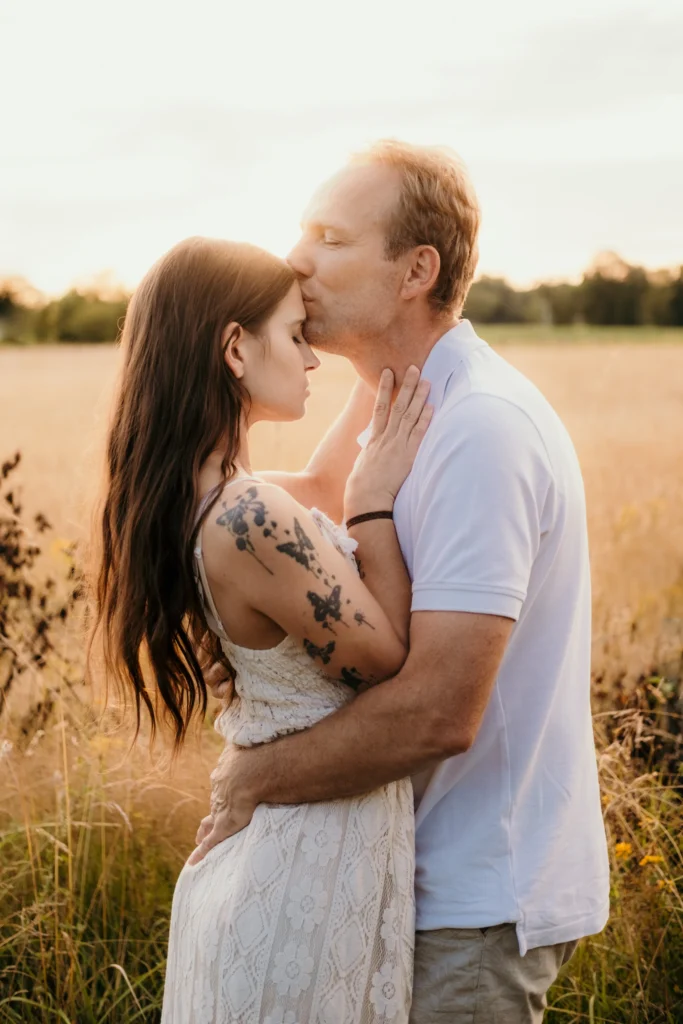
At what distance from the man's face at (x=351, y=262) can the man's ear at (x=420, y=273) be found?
1.0 inches

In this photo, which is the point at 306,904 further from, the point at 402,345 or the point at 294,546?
the point at 402,345

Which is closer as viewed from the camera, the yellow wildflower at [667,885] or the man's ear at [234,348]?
the man's ear at [234,348]

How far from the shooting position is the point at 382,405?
2.64 metres

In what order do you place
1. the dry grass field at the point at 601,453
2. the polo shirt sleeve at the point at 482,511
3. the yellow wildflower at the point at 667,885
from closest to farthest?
the polo shirt sleeve at the point at 482,511 → the yellow wildflower at the point at 667,885 → the dry grass field at the point at 601,453

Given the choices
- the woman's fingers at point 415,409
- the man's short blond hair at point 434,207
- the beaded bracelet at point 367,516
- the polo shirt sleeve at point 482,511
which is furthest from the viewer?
the man's short blond hair at point 434,207

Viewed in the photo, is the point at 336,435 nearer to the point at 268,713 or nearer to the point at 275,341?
the point at 275,341

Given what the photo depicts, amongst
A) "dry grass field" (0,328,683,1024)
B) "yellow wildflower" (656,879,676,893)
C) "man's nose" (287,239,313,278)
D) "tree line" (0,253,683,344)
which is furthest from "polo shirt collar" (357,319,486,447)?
"tree line" (0,253,683,344)

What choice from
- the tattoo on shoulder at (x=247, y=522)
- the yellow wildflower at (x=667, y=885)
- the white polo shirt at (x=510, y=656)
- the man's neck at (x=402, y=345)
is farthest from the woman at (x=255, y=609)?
the yellow wildflower at (x=667, y=885)

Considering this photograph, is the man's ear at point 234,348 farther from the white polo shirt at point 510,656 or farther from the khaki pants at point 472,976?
the khaki pants at point 472,976

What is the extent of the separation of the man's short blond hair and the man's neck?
0.18 feet

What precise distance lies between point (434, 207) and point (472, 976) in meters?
1.86

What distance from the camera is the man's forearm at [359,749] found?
7.04ft

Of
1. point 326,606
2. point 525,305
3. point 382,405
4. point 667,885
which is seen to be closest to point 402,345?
point 382,405

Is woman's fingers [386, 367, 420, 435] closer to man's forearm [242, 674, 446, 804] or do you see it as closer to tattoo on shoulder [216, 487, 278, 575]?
tattoo on shoulder [216, 487, 278, 575]
